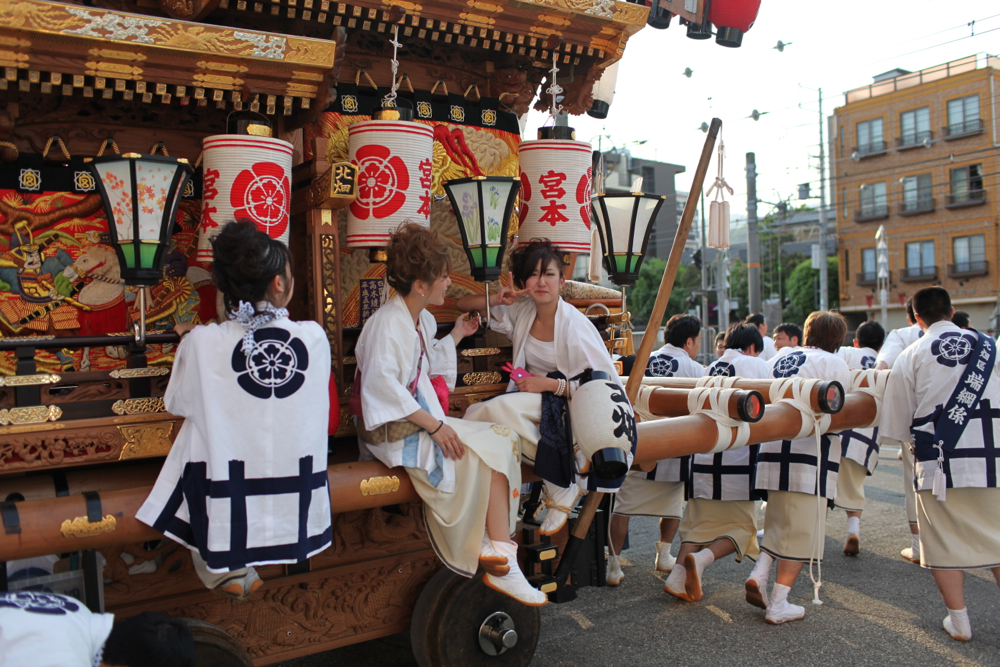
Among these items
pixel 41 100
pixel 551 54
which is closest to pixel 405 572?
pixel 41 100

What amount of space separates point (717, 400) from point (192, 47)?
3.03m

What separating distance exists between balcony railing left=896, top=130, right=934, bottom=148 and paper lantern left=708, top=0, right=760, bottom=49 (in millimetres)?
29243

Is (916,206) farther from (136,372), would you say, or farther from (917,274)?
(136,372)

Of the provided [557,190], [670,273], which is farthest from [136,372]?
[670,273]

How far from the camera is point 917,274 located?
3109 centimetres

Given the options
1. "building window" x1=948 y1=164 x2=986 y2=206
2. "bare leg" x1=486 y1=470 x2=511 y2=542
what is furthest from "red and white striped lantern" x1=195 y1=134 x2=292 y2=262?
"building window" x1=948 y1=164 x2=986 y2=206

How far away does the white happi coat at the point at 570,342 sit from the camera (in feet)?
11.9

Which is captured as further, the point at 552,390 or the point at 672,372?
the point at 672,372

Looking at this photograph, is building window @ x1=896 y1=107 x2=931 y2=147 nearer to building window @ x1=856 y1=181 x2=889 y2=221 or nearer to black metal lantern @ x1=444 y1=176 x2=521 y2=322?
building window @ x1=856 y1=181 x2=889 y2=221

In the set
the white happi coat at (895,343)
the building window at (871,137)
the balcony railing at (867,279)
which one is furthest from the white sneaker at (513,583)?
the building window at (871,137)

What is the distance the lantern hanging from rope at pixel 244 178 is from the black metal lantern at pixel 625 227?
1.97 m

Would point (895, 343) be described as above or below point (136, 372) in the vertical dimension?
below

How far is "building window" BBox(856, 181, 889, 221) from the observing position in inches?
1266

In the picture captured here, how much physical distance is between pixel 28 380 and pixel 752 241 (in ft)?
49.7
